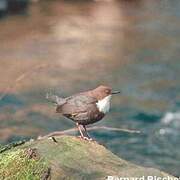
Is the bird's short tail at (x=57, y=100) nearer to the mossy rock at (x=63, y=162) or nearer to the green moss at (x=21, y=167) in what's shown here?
the mossy rock at (x=63, y=162)

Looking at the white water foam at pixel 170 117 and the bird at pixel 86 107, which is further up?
the bird at pixel 86 107

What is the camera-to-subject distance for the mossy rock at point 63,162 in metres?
2.51

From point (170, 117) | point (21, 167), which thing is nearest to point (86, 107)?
point (21, 167)

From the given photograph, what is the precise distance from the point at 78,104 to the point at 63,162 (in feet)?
2.13

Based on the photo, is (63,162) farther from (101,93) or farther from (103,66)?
(103,66)

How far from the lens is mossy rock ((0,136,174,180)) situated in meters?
2.51

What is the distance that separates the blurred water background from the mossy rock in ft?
11.3

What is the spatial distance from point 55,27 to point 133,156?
5.17 meters

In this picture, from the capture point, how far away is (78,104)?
3.24m

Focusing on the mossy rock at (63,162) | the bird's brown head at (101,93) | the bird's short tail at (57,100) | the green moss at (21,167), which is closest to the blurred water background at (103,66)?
the bird's short tail at (57,100)

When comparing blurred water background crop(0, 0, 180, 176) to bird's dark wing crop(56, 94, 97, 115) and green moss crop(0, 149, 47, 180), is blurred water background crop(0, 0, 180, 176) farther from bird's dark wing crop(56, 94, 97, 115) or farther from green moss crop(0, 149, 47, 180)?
green moss crop(0, 149, 47, 180)

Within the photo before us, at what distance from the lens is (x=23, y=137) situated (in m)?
7.78

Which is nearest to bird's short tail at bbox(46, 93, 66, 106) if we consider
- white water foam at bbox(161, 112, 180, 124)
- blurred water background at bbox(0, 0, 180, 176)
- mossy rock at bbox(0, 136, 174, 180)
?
mossy rock at bbox(0, 136, 174, 180)

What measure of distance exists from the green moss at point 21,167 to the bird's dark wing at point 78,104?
683 mm
